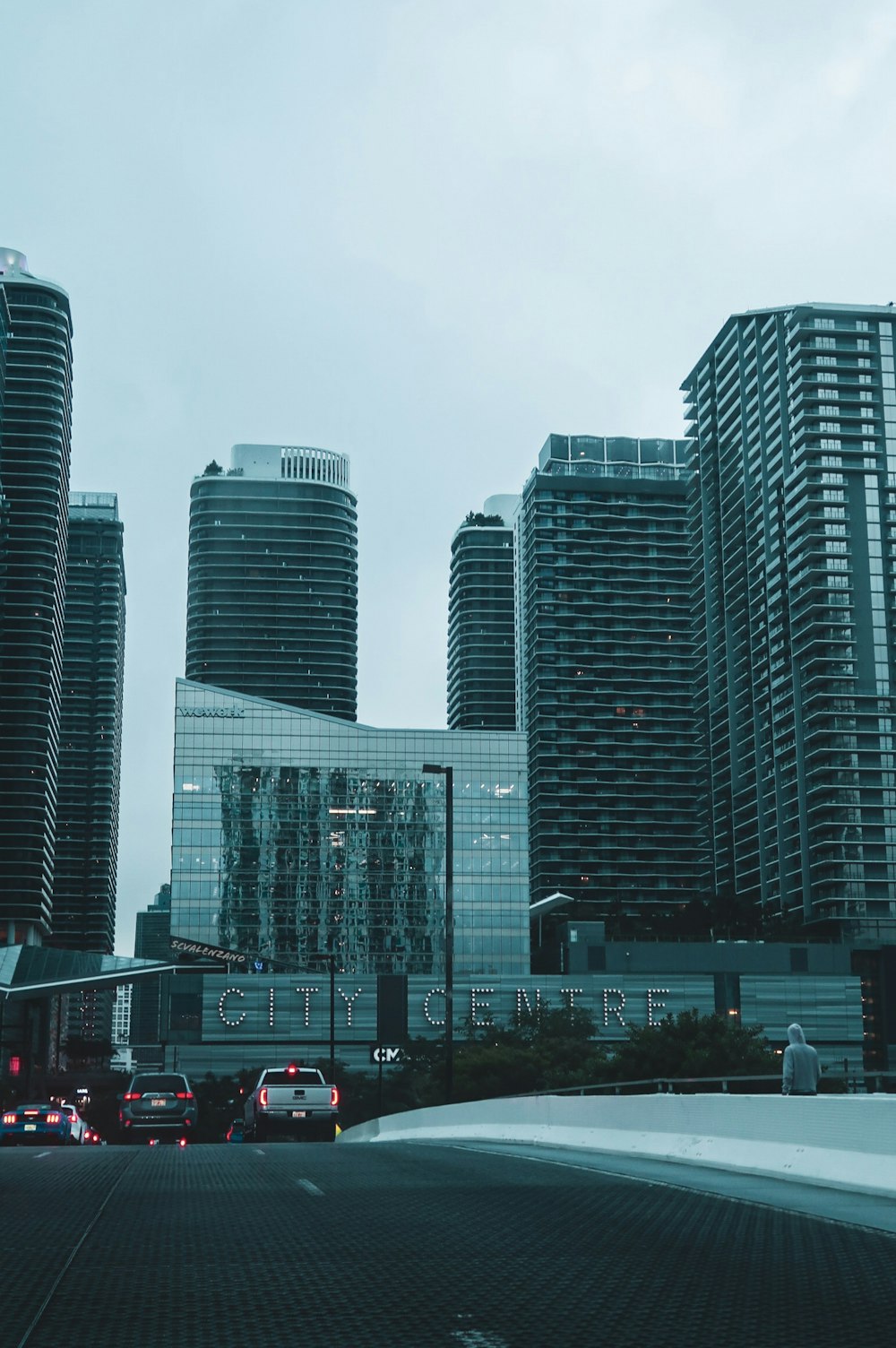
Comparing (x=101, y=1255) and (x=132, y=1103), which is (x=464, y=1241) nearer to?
(x=101, y=1255)

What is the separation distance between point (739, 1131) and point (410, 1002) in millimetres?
155372

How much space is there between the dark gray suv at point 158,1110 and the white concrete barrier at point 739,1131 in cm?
962

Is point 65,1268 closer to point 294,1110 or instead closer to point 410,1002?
point 294,1110

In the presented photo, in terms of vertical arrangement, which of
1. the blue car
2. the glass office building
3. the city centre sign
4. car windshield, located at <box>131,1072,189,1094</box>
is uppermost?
the glass office building

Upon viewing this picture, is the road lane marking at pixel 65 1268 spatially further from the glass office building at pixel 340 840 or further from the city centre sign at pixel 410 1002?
the glass office building at pixel 340 840

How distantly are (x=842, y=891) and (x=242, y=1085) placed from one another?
94.4 meters

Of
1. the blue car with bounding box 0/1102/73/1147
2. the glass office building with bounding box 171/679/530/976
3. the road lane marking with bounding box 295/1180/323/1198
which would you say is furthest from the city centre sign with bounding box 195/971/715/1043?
the road lane marking with bounding box 295/1180/323/1198

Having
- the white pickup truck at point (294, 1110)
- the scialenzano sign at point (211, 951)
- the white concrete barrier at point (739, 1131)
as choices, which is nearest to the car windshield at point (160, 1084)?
the white pickup truck at point (294, 1110)

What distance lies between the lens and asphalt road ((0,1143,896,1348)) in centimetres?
791

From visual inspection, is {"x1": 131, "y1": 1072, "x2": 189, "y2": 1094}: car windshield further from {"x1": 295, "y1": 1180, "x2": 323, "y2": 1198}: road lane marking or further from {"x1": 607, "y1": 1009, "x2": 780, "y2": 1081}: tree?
{"x1": 607, "y1": 1009, "x2": 780, "y2": 1081}: tree

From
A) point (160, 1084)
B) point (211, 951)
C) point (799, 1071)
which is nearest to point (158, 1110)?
point (160, 1084)

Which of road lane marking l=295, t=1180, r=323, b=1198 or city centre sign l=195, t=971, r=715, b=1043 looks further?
city centre sign l=195, t=971, r=715, b=1043

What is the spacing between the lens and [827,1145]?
1586 centimetres

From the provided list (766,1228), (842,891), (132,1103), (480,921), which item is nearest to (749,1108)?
(766,1228)
